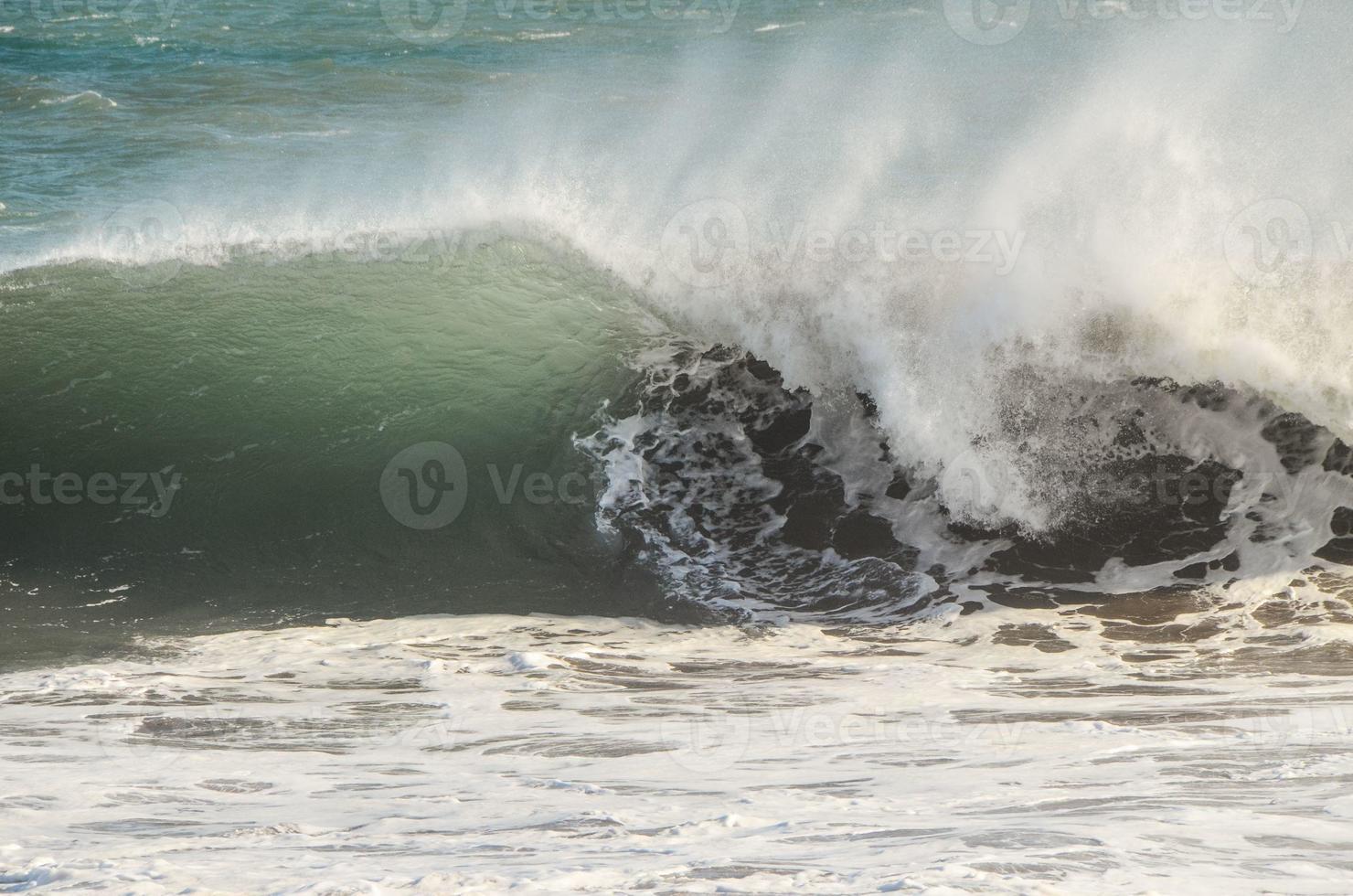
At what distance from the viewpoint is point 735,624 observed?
23.0 ft

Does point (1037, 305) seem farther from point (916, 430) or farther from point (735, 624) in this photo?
point (735, 624)

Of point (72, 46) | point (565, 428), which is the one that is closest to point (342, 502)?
point (565, 428)

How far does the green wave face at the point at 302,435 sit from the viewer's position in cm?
736

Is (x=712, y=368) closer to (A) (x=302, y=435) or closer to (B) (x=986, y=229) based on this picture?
(B) (x=986, y=229)

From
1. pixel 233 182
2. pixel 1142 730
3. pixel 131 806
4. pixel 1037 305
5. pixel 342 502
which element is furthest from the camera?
pixel 233 182

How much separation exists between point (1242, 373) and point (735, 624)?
13.3 ft

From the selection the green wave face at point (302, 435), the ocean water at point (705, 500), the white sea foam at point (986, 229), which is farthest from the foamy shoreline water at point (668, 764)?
the white sea foam at point (986, 229)

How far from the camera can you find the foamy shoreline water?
3432 mm

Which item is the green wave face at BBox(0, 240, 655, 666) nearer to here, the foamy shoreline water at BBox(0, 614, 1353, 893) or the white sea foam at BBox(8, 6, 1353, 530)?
the foamy shoreline water at BBox(0, 614, 1353, 893)

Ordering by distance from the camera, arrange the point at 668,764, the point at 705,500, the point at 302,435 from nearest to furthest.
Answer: the point at 668,764 < the point at 705,500 < the point at 302,435

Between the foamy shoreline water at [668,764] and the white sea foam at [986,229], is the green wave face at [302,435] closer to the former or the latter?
the foamy shoreline water at [668,764]

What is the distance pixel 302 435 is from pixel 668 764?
512 cm

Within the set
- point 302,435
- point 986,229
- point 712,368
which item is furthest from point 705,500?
point 986,229

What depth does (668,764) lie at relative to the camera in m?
4.74
